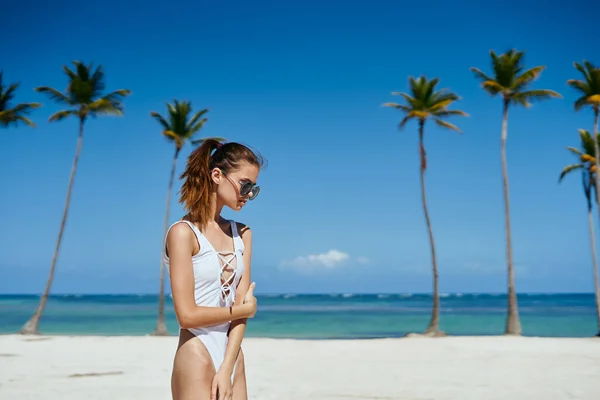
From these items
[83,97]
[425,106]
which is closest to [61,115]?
[83,97]

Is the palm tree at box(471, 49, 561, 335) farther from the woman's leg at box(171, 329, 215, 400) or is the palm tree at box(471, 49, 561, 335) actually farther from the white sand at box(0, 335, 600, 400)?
the woman's leg at box(171, 329, 215, 400)

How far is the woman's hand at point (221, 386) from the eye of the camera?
7.20ft

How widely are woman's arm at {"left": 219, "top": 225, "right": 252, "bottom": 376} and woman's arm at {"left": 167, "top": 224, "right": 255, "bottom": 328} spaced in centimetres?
6

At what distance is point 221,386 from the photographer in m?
2.20

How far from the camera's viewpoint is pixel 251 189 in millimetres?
2457

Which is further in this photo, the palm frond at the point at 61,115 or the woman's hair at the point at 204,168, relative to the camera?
the palm frond at the point at 61,115

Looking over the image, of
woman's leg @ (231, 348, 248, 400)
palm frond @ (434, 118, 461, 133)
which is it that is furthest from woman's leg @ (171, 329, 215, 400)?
palm frond @ (434, 118, 461, 133)

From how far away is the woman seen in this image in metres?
2.20

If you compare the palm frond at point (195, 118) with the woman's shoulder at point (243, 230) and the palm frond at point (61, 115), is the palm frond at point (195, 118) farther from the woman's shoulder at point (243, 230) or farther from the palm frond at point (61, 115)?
the woman's shoulder at point (243, 230)

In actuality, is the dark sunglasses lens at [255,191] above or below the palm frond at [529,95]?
below

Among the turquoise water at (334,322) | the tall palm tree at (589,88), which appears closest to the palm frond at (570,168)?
the tall palm tree at (589,88)

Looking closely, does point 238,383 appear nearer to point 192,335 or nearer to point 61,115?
point 192,335

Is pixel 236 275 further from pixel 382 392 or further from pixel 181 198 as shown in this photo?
pixel 382 392

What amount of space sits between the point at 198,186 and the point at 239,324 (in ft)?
1.86
